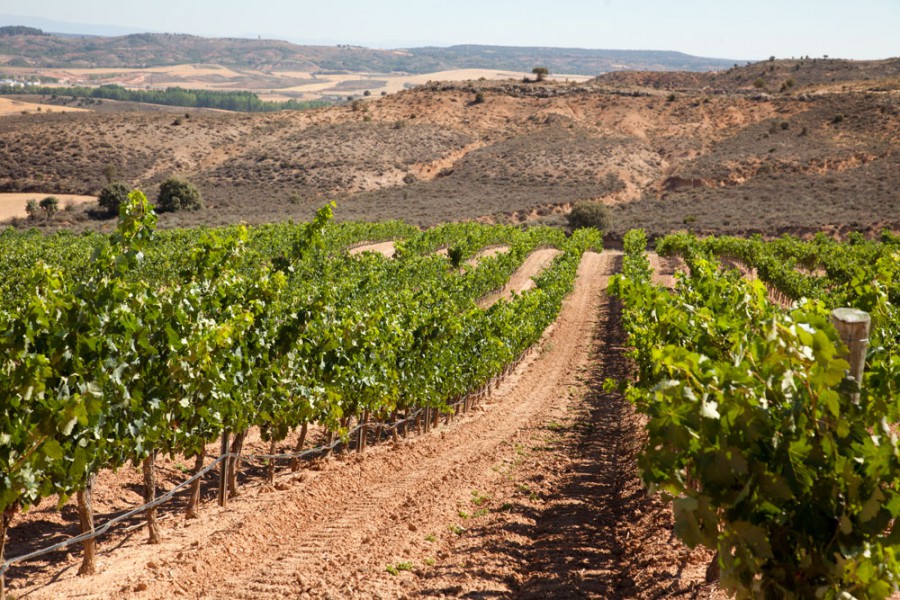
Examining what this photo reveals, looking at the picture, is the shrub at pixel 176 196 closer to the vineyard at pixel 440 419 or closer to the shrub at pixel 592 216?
the shrub at pixel 592 216

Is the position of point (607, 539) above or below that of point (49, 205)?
above

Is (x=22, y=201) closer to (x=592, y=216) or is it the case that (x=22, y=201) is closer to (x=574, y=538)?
(x=592, y=216)

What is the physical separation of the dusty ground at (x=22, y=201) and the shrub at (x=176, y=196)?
289 inches

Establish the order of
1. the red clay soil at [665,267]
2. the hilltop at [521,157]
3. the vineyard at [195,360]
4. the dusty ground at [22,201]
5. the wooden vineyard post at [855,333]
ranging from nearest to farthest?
1. the wooden vineyard post at [855,333]
2. the vineyard at [195,360]
3. the red clay soil at [665,267]
4. the dusty ground at [22,201]
5. the hilltop at [521,157]

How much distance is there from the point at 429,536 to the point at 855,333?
546 centimetres

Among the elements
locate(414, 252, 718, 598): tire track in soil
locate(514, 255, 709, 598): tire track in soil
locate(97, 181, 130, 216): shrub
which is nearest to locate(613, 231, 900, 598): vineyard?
locate(514, 255, 709, 598): tire track in soil

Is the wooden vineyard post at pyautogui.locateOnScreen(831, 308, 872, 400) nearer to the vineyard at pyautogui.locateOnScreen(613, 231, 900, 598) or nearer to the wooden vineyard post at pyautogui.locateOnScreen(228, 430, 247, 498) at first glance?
the vineyard at pyautogui.locateOnScreen(613, 231, 900, 598)

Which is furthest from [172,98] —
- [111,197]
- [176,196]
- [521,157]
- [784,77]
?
[111,197]

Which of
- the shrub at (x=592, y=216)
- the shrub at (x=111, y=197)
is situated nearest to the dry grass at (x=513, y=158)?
the shrub at (x=592, y=216)

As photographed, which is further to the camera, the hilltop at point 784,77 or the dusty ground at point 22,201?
the hilltop at point 784,77

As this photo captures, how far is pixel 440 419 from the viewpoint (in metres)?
19.2

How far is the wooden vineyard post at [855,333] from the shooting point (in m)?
4.54

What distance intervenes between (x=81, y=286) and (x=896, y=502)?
22.7 ft

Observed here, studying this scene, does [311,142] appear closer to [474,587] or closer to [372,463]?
[372,463]
